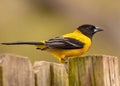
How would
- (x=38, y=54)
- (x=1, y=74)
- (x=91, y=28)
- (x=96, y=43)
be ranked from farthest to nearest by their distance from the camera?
(x=96, y=43) < (x=38, y=54) < (x=91, y=28) < (x=1, y=74)

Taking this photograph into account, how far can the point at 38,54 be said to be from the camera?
941 cm

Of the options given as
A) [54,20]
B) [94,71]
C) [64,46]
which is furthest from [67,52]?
[54,20]

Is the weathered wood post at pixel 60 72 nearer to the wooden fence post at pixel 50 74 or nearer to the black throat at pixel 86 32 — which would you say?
the wooden fence post at pixel 50 74

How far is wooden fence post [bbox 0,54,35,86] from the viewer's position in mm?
3852

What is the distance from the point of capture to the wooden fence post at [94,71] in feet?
13.3

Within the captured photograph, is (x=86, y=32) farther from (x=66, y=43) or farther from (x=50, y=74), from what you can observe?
(x=50, y=74)

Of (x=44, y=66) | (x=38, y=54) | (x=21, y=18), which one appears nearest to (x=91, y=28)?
Result: (x=38, y=54)

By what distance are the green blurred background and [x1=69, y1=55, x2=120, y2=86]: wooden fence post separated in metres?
5.23

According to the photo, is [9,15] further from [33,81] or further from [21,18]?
[33,81]

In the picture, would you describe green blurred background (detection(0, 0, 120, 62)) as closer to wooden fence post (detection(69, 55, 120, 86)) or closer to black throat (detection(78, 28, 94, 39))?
black throat (detection(78, 28, 94, 39))

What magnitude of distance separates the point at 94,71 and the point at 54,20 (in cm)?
649

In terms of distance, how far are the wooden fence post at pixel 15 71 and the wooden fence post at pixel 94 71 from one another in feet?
0.97

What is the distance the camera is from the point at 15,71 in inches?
154

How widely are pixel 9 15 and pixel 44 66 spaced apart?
6051 mm
